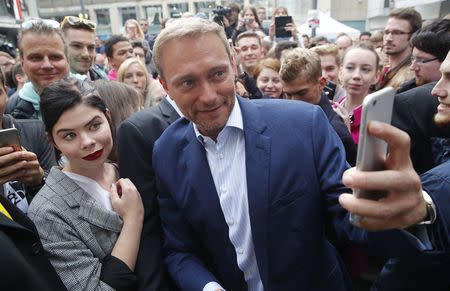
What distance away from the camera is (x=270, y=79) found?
11.7ft

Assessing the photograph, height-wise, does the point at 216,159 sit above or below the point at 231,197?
above

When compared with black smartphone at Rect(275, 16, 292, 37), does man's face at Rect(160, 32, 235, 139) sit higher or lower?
lower

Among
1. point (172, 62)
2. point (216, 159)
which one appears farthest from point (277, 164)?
point (172, 62)

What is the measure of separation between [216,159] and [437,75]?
2234mm

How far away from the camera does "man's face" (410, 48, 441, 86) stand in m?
2.53

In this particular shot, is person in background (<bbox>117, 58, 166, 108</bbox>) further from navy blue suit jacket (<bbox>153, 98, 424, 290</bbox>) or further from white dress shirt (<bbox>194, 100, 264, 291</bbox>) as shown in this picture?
white dress shirt (<bbox>194, 100, 264, 291</bbox>)

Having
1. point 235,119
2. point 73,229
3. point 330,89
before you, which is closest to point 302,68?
point 330,89

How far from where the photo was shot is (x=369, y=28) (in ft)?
79.5

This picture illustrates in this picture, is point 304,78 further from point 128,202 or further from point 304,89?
point 128,202

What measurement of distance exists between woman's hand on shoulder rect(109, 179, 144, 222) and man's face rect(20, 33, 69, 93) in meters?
1.64

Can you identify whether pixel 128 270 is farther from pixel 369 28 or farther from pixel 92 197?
pixel 369 28

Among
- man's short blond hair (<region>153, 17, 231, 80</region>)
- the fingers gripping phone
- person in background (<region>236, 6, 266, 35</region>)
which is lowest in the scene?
the fingers gripping phone

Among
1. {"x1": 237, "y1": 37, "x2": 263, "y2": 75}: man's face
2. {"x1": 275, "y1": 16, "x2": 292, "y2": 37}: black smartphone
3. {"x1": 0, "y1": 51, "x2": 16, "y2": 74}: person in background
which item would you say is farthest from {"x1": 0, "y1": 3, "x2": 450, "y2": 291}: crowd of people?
{"x1": 0, "y1": 51, "x2": 16, "y2": 74}: person in background

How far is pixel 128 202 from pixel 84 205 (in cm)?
21
